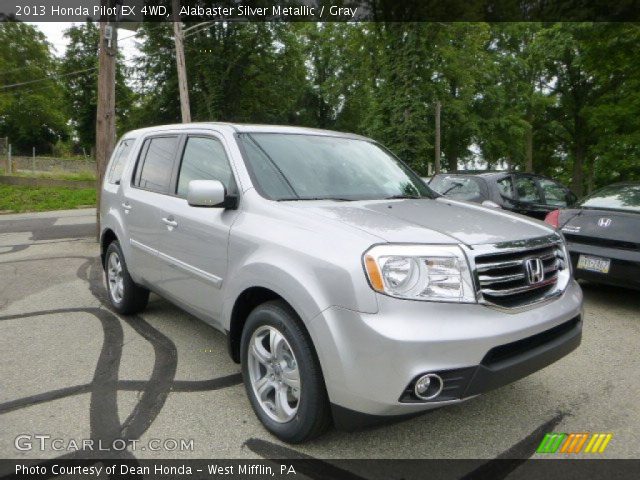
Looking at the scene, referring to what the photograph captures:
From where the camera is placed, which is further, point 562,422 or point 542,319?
point 562,422

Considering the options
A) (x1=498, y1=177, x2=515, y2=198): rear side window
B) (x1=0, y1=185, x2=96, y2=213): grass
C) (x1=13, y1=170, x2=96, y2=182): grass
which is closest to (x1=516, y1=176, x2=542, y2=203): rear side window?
(x1=498, y1=177, x2=515, y2=198): rear side window

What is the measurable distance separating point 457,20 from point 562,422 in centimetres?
2644

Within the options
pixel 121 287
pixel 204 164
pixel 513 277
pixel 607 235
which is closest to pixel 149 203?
pixel 204 164

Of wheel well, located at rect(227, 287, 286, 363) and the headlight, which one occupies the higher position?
the headlight

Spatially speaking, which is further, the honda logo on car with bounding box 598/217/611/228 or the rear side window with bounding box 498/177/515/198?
the rear side window with bounding box 498/177/515/198

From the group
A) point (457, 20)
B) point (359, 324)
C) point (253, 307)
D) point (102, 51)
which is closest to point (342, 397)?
point (359, 324)

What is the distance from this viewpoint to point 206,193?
3.06 meters

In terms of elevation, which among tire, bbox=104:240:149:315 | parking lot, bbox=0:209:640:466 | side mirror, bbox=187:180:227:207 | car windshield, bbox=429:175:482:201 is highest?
side mirror, bbox=187:180:227:207

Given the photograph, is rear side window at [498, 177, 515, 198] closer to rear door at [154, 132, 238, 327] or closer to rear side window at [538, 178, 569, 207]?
rear side window at [538, 178, 569, 207]

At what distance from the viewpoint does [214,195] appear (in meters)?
3.07

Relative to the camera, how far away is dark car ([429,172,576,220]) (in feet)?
26.5

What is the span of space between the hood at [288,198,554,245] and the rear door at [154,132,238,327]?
0.64 meters

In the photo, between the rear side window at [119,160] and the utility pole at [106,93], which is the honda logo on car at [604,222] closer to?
the rear side window at [119,160]

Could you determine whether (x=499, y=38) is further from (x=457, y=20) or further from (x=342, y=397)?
(x=342, y=397)
